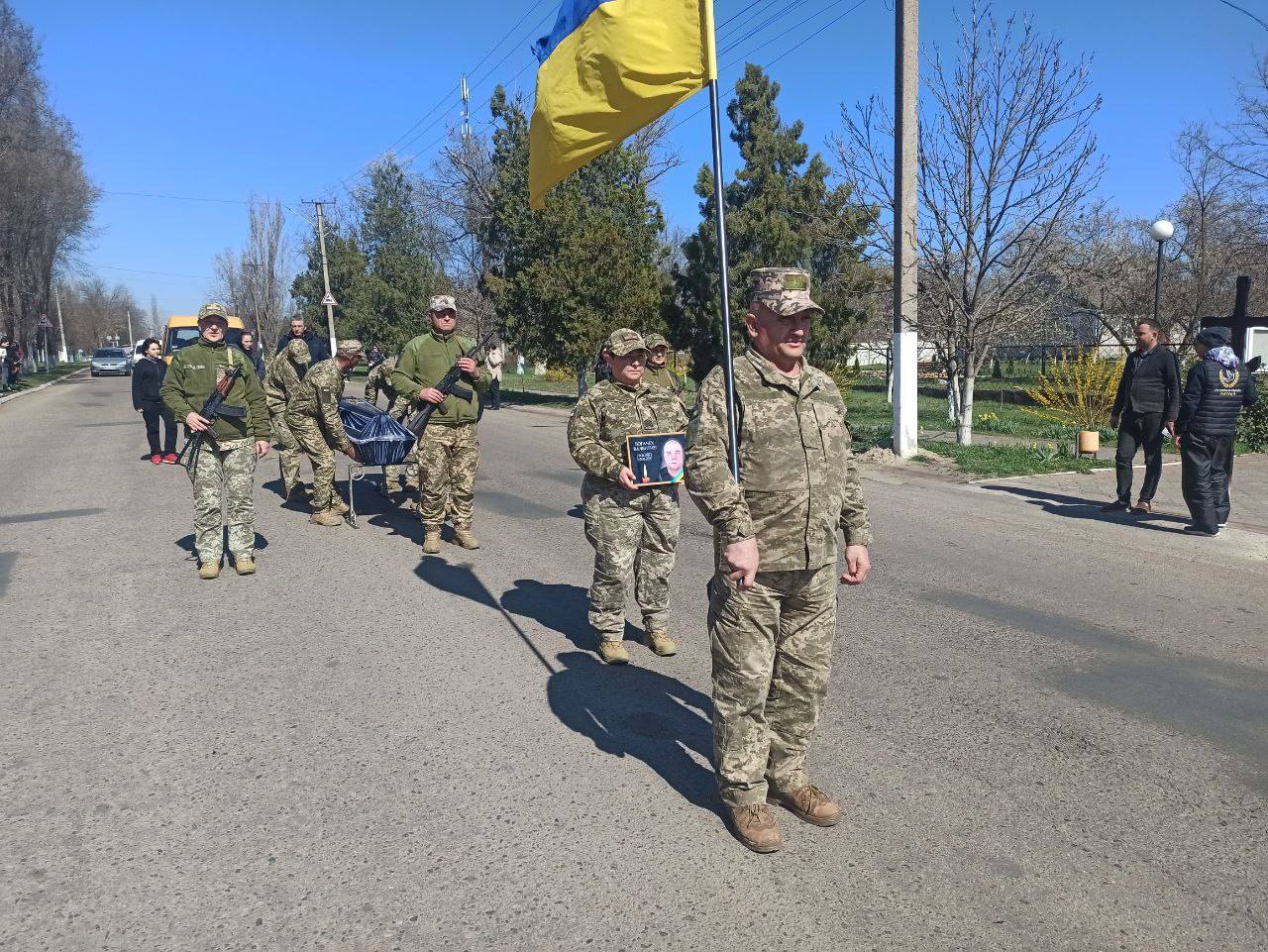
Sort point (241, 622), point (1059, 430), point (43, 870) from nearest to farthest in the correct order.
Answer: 1. point (43, 870)
2. point (241, 622)
3. point (1059, 430)

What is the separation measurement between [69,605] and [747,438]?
5345mm

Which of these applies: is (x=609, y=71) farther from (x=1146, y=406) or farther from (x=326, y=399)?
(x=1146, y=406)

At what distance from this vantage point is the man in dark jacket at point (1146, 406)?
29.0ft

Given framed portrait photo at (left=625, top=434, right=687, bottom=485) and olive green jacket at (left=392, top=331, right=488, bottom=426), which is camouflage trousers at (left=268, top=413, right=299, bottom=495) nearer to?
olive green jacket at (left=392, top=331, right=488, bottom=426)

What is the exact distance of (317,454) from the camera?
914 cm

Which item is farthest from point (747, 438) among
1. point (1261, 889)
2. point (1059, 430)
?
point (1059, 430)

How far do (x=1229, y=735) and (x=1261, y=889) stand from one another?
1330mm

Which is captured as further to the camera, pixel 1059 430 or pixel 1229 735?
pixel 1059 430

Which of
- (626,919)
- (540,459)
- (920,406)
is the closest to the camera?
(626,919)

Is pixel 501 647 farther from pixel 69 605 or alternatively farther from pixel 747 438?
pixel 69 605

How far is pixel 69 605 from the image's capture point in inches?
244

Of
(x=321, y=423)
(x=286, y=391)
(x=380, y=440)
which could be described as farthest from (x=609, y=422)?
(x=286, y=391)

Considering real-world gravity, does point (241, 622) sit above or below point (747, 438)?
below

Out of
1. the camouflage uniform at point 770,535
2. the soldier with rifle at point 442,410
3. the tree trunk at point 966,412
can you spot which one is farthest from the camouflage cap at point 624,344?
the tree trunk at point 966,412
